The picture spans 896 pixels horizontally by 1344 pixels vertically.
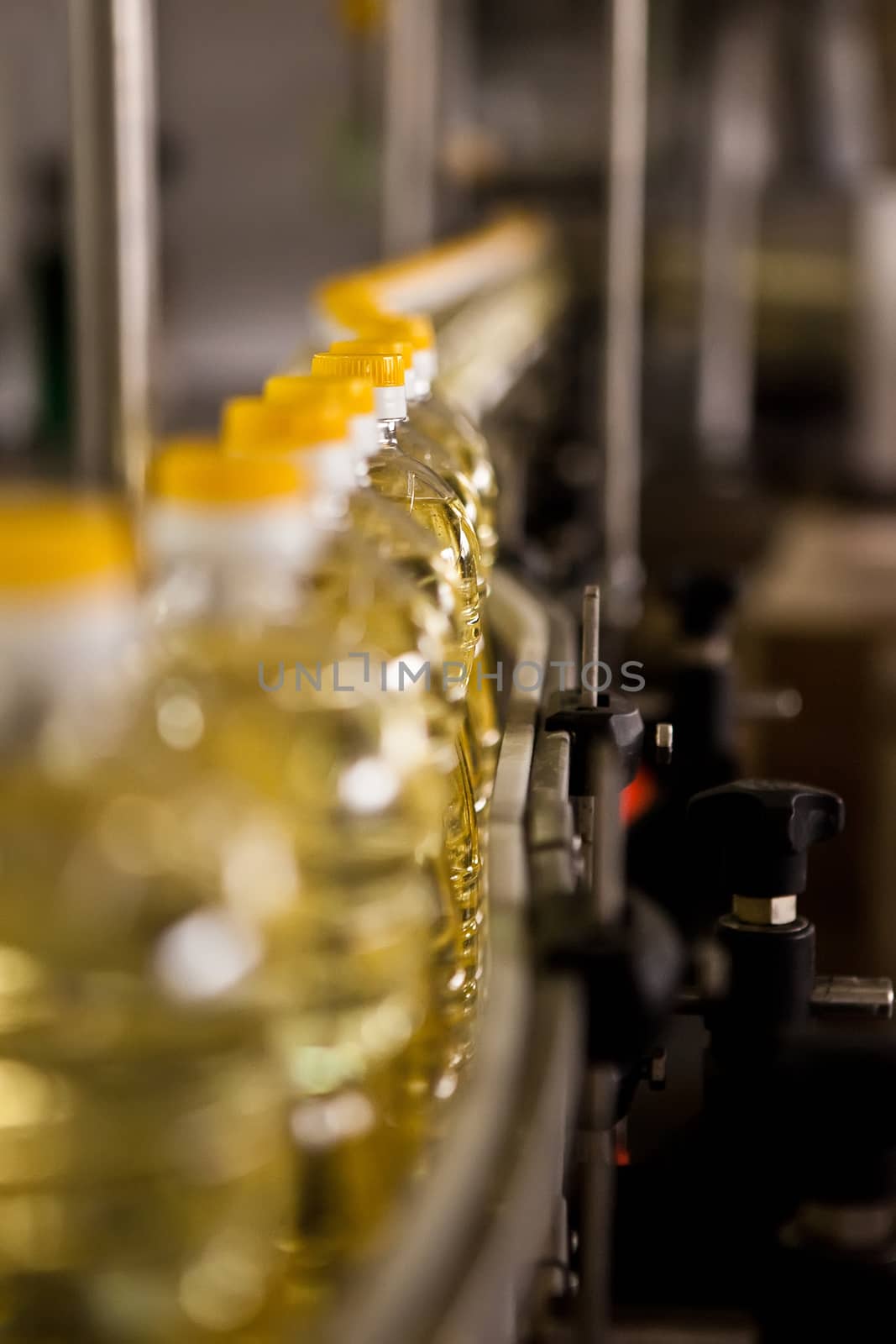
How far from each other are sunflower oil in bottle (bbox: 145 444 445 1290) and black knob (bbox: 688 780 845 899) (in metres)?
0.18

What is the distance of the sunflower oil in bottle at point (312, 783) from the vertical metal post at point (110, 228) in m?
0.16

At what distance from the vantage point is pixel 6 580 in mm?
335

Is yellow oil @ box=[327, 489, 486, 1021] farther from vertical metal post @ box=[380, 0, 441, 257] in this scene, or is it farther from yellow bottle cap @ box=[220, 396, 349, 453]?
vertical metal post @ box=[380, 0, 441, 257]

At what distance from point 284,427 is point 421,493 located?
0.60 ft

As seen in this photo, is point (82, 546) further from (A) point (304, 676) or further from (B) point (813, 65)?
(B) point (813, 65)

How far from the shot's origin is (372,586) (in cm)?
47

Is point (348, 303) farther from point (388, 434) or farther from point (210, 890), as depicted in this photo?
point (210, 890)

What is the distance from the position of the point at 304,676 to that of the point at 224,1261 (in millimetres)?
146

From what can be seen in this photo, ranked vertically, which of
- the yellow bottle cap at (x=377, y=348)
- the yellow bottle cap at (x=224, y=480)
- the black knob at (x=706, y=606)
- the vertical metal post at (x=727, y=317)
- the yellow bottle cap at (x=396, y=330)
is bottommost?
the black knob at (x=706, y=606)

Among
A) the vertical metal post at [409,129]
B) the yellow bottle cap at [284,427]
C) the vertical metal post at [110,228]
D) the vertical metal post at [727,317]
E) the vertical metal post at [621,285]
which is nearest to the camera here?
the yellow bottle cap at [284,427]

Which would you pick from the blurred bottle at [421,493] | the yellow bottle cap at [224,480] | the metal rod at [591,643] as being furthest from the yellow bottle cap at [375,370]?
the yellow bottle cap at [224,480]

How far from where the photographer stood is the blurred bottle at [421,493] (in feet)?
1.97

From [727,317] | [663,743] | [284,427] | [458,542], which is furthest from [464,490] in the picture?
[727,317]

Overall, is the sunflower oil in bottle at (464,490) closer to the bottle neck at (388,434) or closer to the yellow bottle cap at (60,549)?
the bottle neck at (388,434)
